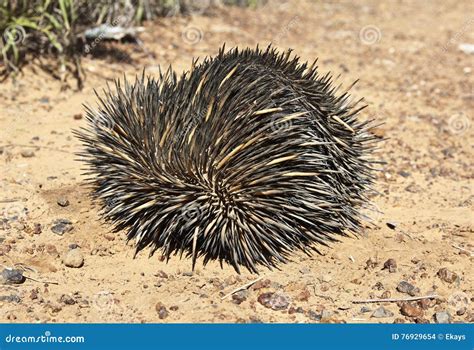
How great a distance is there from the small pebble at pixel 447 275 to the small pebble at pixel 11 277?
2.82 meters

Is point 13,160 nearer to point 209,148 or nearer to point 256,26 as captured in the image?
point 209,148

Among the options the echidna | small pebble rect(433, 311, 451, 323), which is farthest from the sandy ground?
the echidna

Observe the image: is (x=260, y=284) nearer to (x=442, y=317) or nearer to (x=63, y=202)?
(x=442, y=317)

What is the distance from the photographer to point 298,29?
11367 mm

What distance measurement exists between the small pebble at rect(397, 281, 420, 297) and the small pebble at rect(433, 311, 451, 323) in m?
0.27

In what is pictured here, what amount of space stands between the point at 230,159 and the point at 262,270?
2.95 feet

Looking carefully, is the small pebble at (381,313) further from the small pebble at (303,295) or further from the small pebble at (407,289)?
the small pebble at (303,295)

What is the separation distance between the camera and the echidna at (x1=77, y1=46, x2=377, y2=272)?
434 cm

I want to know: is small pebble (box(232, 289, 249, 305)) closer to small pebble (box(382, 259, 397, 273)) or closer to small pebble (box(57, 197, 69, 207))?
small pebble (box(382, 259, 397, 273))

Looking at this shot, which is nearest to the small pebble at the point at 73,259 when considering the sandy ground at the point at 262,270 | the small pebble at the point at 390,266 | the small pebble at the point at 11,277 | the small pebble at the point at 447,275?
the sandy ground at the point at 262,270

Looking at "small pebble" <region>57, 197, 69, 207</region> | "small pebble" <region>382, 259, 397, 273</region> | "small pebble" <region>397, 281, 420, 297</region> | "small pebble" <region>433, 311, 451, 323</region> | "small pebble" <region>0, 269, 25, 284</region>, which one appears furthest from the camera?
"small pebble" <region>57, 197, 69, 207</region>

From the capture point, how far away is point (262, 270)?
4746 millimetres

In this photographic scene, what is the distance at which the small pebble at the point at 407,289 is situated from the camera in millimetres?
4639

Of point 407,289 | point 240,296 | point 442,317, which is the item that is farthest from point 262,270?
point 442,317
